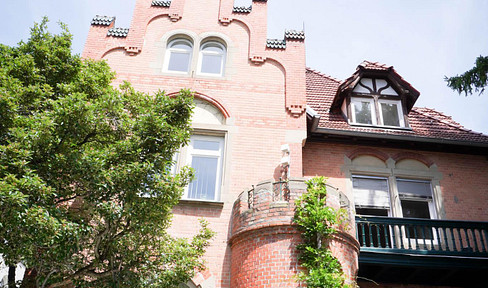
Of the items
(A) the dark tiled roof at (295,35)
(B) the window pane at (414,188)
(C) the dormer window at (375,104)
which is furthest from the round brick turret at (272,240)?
(A) the dark tiled roof at (295,35)

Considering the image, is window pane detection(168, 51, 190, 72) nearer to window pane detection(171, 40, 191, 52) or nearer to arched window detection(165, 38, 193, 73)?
arched window detection(165, 38, 193, 73)

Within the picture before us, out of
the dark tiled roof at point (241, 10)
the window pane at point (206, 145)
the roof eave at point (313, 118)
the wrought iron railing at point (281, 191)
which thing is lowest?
the wrought iron railing at point (281, 191)

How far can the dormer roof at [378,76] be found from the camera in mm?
14172

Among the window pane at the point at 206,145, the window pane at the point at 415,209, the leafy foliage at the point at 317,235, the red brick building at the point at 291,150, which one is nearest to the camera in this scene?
the leafy foliage at the point at 317,235

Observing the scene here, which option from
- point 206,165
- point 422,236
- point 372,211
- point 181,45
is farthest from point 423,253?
point 181,45

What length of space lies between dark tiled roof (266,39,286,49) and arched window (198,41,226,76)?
1465mm

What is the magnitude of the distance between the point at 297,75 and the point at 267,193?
4.79 meters

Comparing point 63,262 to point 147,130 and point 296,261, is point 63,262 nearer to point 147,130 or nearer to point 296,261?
point 147,130

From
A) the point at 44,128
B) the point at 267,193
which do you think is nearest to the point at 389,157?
the point at 267,193

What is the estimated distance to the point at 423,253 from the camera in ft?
35.5

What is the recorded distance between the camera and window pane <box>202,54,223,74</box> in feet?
43.4

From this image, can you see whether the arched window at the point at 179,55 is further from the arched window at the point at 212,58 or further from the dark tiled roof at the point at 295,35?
the dark tiled roof at the point at 295,35

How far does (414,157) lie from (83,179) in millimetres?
10166

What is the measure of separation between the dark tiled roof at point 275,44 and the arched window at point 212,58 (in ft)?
4.81
